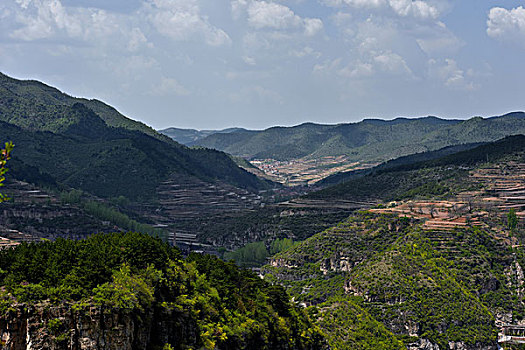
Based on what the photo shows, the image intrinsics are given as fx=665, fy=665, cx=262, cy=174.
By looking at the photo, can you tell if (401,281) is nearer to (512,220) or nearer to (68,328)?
(512,220)

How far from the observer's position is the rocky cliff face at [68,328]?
2750 centimetres

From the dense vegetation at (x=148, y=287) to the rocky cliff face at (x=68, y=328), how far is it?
399mm

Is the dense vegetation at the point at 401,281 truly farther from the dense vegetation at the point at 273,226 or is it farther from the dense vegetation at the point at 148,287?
the dense vegetation at the point at 148,287

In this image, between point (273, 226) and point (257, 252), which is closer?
point (257, 252)

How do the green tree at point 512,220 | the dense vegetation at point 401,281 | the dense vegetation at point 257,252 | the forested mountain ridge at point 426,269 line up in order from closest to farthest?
1. the dense vegetation at point 401,281
2. the forested mountain ridge at point 426,269
3. the green tree at point 512,220
4. the dense vegetation at point 257,252

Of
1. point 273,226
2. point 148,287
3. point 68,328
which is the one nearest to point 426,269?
point 273,226

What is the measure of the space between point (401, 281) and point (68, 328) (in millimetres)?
79018

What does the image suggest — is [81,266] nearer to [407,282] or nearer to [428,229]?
[407,282]

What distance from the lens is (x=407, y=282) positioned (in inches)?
3974

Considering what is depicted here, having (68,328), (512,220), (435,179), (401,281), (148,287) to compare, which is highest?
(435,179)

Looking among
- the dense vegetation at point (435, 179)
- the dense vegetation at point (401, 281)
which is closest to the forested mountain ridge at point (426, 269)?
the dense vegetation at point (401, 281)

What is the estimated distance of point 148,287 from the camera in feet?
115

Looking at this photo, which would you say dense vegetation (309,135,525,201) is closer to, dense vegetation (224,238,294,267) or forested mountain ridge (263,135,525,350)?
forested mountain ridge (263,135,525,350)

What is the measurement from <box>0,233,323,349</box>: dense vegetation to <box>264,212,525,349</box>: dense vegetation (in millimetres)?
30114
